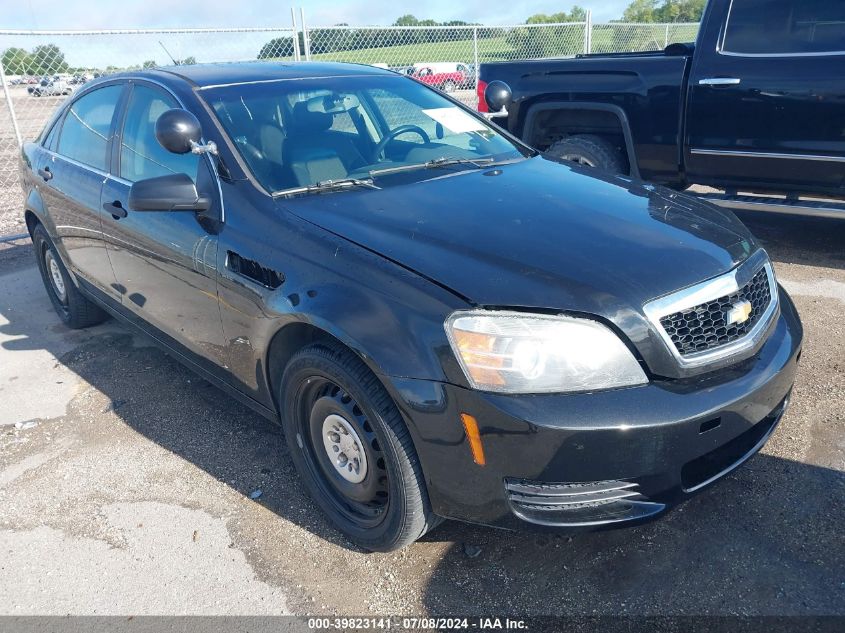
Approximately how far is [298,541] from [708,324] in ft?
5.65

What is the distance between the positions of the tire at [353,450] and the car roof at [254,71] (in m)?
1.65

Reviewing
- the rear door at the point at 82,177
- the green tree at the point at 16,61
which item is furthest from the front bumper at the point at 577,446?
the green tree at the point at 16,61

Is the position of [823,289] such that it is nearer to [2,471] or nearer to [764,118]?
[764,118]

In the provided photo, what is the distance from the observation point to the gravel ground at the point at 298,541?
2502 millimetres

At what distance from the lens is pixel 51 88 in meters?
8.66

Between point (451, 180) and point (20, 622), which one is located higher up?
point (451, 180)

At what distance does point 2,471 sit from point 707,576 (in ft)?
10.4

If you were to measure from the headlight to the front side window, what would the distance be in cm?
182

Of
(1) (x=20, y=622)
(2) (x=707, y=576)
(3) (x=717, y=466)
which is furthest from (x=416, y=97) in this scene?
(1) (x=20, y=622)

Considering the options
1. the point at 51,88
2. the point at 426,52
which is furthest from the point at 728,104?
the point at 51,88

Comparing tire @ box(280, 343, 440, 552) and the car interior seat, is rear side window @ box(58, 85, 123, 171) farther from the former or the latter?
tire @ box(280, 343, 440, 552)

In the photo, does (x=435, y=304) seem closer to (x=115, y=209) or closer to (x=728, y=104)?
(x=115, y=209)

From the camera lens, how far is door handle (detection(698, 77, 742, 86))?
5.32 metres

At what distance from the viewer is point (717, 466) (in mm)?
2465
